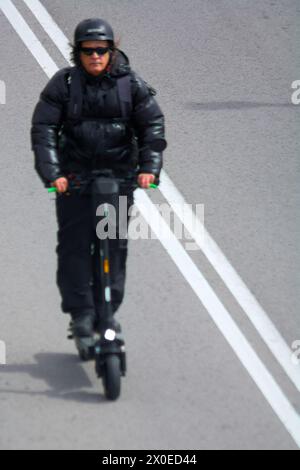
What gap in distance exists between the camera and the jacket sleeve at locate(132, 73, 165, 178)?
957cm

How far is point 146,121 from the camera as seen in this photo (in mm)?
9617

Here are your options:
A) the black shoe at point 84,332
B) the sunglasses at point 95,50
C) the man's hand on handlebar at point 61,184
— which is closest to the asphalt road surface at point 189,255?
the black shoe at point 84,332

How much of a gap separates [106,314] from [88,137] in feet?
3.69

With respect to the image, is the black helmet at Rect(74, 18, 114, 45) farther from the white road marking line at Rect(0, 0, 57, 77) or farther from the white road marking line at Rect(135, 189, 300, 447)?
the white road marking line at Rect(0, 0, 57, 77)

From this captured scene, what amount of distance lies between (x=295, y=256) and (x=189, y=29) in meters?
5.93

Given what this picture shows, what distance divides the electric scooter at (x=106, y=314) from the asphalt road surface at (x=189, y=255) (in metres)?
0.17

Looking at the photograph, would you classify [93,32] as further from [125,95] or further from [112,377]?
[112,377]

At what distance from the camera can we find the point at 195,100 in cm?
1509

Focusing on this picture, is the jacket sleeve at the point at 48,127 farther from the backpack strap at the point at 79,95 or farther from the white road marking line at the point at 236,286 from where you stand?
the white road marking line at the point at 236,286

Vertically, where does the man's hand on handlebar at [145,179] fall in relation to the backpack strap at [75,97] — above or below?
below

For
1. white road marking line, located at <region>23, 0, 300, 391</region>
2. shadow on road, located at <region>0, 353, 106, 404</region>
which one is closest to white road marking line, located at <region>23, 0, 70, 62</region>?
white road marking line, located at <region>23, 0, 300, 391</region>

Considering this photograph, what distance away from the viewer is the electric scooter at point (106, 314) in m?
9.23

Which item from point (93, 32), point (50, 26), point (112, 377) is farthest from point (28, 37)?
point (112, 377)
